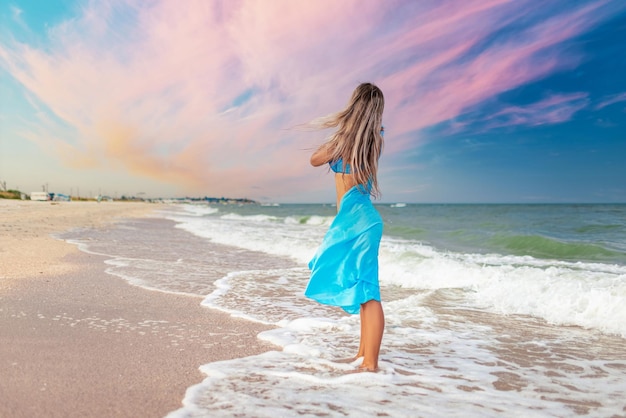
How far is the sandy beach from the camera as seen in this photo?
277 centimetres

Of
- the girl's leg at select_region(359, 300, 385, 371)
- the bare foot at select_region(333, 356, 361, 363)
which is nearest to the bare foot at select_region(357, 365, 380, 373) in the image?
the girl's leg at select_region(359, 300, 385, 371)

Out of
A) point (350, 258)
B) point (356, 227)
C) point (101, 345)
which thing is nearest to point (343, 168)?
point (356, 227)

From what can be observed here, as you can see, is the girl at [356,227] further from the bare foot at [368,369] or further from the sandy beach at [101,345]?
the sandy beach at [101,345]

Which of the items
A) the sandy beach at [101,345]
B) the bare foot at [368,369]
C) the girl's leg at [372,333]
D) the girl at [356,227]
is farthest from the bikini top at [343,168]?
the sandy beach at [101,345]

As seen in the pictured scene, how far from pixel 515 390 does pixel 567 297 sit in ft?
11.3

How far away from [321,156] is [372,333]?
146 cm

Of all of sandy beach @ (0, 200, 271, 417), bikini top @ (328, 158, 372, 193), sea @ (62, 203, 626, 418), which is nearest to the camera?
sandy beach @ (0, 200, 271, 417)

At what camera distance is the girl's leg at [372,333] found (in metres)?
3.60

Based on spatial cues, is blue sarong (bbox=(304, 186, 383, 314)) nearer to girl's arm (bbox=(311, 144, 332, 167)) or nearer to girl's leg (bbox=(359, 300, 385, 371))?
girl's leg (bbox=(359, 300, 385, 371))

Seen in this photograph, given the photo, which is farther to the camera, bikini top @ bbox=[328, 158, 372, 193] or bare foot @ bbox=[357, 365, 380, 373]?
bikini top @ bbox=[328, 158, 372, 193]

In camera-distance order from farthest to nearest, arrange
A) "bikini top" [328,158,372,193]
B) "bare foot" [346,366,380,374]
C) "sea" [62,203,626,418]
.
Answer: "bikini top" [328,158,372,193] < "bare foot" [346,366,380,374] < "sea" [62,203,626,418]

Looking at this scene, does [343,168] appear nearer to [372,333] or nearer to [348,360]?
[372,333]

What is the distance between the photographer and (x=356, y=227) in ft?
11.8

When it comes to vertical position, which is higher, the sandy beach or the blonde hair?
the blonde hair
